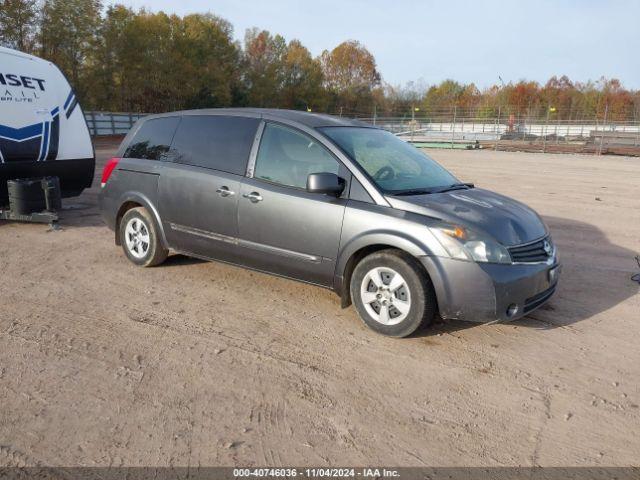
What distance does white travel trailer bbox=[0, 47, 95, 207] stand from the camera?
742 cm

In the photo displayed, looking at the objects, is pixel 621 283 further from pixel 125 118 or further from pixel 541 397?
pixel 125 118

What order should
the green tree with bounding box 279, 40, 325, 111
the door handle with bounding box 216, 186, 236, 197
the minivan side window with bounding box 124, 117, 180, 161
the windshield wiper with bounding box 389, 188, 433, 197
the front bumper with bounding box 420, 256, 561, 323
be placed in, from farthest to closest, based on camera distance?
the green tree with bounding box 279, 40, 325, 111 → the minivan side window with bounding box 124, 117, 180, 161 → the door handle with bounding box 216, 186, 236, 197 → the windshield wiper with bounding box 389, 188, 433, 197 → the front bumper with bounding box 420, 256, 561, 323

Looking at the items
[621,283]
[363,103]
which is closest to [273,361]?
[621,283]

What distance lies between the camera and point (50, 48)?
3638 cm

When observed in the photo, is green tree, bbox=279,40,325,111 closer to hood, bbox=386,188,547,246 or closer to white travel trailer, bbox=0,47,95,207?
white travel trailer, bbox=0,47,95,207

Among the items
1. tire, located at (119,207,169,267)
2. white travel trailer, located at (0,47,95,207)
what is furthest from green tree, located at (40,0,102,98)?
tire, located at (119,207,169,267)

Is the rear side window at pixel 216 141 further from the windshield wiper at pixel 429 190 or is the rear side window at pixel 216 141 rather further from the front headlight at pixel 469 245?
the front headlight at pixel 469 245

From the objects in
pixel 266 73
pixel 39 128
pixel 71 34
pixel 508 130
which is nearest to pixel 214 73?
pixel 266 73

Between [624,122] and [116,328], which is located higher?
[624,122]

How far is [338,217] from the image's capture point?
436 cm

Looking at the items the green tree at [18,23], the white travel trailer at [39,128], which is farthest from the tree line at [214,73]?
the white travel trailer at [39,128]

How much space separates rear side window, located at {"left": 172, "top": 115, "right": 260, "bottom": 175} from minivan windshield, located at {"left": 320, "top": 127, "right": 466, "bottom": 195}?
0.82 metres

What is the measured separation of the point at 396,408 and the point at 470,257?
129cm

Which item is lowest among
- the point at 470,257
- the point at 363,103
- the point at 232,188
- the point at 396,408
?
the point at 396,408
